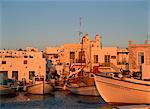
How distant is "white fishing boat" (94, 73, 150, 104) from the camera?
19145mm

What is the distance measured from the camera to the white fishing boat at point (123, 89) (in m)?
19.1

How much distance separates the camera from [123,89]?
20172 millimetres

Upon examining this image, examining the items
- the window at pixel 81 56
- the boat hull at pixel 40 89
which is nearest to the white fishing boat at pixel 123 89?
the boat hull at pixel 40 89

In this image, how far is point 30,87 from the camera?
29328 mm

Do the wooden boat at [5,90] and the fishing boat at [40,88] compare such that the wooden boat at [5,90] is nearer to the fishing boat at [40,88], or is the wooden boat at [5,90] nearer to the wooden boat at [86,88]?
the fishing boat at [40,88]

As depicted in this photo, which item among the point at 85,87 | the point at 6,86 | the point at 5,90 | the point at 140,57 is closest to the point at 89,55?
the point at 85,87

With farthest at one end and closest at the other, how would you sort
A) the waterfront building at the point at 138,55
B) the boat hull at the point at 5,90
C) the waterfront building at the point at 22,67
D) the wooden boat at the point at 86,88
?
the waterfront building at the point at 22,67, the boat hull at the point at 5,90, the wooden boat at the point at 86,88, the waterfront building at the point at 138,55

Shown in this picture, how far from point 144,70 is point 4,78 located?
15548 millimetres

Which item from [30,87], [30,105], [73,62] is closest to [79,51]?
[73,62]

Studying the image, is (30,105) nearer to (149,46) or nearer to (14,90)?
(14,90)

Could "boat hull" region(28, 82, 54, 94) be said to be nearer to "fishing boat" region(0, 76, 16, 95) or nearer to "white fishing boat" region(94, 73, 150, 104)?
"fishing boat" region(0, 76, 16, 95)

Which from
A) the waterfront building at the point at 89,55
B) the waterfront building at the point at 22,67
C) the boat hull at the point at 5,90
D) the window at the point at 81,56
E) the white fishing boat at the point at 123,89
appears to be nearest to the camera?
the white fishing boat at the point at 123,89

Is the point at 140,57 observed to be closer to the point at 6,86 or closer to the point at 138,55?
the point at 138,55

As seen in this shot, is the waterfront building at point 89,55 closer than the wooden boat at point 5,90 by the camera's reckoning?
No
